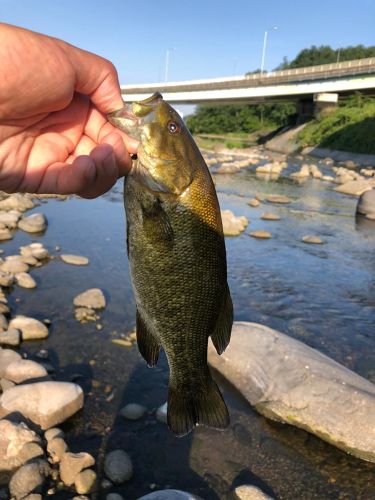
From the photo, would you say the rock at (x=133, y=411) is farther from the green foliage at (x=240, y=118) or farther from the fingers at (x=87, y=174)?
the green foliage at (x=240, y=118)

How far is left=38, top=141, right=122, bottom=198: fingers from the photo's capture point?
250 cm

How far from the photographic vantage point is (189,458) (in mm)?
4996

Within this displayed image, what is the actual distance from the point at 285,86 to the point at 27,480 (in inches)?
2405

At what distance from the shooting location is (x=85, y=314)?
791cm

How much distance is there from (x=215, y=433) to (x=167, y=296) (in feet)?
11.3

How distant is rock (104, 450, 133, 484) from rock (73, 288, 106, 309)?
3.77 meters

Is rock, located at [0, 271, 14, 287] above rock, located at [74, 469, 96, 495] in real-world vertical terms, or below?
above

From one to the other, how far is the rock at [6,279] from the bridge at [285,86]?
4919 cm

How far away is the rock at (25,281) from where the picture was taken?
8953 mm

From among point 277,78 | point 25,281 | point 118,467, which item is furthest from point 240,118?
point 118,467

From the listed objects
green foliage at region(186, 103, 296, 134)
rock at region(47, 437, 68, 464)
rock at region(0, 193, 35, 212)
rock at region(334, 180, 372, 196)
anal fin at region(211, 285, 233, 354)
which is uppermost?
green foliage at region(186, 103, 296, 134)

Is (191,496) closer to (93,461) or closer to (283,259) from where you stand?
(93,461)

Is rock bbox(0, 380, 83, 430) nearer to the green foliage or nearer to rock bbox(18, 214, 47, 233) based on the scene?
rock bbox(18, 214, 47, 233)

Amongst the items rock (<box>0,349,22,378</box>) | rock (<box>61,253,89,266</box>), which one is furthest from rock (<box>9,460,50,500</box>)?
rock (<box>61,253,89,266</box>)
